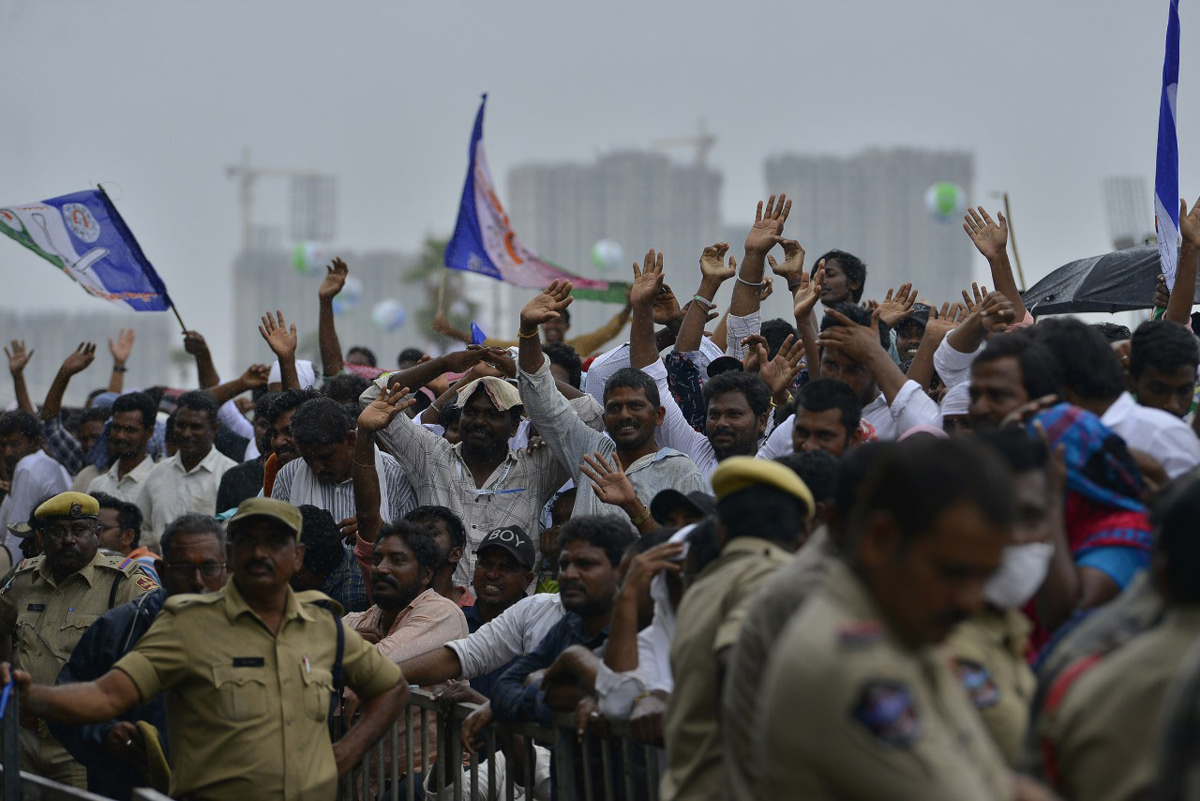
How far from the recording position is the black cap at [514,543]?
6820 mm

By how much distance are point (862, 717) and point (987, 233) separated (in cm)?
570

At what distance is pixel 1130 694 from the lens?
2.79 meters

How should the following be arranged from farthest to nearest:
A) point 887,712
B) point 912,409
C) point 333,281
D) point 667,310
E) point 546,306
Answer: point 333,281, point 667,310, point 546,306, point 912,409, point 887,712

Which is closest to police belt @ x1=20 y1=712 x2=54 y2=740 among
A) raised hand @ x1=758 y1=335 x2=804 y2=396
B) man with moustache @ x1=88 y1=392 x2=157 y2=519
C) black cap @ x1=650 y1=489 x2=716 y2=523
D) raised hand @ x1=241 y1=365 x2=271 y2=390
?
man with moustache @ x1=88 y1=392 x2=157 y2=519

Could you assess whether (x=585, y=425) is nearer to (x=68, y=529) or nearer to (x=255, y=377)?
(x=68, y=529)

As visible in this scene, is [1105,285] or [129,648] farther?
[1105,285]

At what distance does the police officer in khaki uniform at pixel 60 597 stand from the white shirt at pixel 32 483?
3343mm

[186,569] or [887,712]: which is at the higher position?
[887,712]

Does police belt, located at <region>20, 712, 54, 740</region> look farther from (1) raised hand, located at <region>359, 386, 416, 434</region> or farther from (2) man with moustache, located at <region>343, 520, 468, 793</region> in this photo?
(1) raised hand, located at <region>359, 386, 416, 434</region>

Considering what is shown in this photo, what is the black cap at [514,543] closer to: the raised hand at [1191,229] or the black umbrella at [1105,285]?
the raised hand at [1191,229]

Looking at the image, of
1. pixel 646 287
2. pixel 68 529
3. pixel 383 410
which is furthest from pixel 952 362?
pixel 68 529

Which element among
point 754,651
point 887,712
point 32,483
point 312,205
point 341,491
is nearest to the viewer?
point 887,712

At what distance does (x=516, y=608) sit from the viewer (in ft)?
20.5

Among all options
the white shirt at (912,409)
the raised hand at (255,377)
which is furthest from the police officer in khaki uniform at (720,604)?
the raised hand at (255,377)
